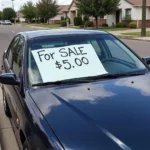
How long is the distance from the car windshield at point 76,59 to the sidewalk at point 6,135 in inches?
52.9

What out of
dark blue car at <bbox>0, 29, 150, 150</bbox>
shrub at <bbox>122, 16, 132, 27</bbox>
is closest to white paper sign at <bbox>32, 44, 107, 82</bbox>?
dark blue car at <bbox>0, 29, 150, 150</bbox>

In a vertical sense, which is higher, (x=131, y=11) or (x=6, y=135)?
(x=131, y=11)

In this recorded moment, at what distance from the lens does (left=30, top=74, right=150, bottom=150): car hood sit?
2285 millimetres

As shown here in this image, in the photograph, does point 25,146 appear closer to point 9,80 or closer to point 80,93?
point 80,93

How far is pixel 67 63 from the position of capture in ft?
11.9

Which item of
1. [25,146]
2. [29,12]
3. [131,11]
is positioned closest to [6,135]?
[25,146]

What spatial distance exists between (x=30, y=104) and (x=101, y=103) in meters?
0.66

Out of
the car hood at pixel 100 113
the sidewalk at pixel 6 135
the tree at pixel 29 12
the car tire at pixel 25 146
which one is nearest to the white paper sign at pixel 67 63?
the car hood at pixel 100 113

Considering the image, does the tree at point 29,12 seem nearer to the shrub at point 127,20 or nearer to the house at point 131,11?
the house at point 131,11

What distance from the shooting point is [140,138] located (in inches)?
90.6

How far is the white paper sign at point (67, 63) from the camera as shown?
353cm

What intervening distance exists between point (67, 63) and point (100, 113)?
1.09m

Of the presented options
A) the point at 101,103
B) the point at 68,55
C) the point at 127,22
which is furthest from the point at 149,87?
the point at 127,22

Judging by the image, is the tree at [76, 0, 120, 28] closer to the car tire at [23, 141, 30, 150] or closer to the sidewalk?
the sidewalk
